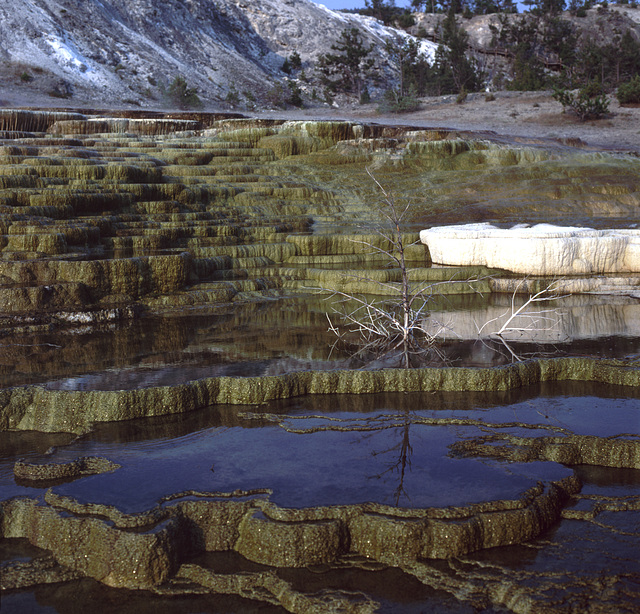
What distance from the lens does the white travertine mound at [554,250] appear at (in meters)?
10.1

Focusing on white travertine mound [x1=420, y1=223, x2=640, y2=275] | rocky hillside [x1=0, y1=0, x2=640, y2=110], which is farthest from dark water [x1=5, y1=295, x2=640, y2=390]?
rocky hillside [x1=0, y1=0, x2=640, y2=110]

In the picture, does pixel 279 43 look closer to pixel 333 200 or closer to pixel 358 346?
pixel 333 200

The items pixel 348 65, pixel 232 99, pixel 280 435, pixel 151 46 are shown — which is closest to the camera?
pixel 280 435

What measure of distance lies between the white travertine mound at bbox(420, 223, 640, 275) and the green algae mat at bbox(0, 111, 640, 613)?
1.72 ft

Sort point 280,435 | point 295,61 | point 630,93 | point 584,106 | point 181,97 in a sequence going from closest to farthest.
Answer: point 280,435, point 584,106, point 630,93, point 181,97, point 295,61

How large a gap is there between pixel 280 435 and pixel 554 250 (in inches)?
257

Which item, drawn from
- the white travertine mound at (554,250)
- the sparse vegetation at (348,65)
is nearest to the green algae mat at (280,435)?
the white travertine mound at (554,250)

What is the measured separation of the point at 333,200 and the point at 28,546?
486 inches

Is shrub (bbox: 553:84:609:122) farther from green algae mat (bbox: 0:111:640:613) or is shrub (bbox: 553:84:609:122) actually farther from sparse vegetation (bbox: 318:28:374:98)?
sparse vegetation (bbox: 318:28:374:98)

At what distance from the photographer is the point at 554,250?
10031mm

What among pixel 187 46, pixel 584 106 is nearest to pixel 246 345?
pixel 584 106

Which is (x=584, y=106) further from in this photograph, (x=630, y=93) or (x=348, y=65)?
(x=348, y=65)

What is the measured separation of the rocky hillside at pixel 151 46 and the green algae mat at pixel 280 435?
20.8 meters

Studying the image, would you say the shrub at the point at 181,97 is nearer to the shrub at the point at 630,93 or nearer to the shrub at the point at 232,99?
the shrub at the point at 232,99
